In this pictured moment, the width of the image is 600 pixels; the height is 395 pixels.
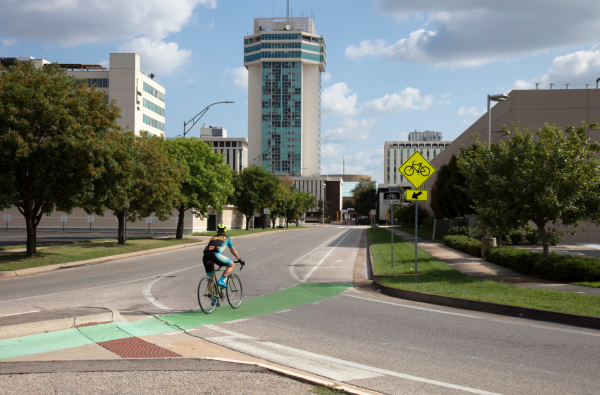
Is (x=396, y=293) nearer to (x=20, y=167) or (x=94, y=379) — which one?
(x=94, y=379)

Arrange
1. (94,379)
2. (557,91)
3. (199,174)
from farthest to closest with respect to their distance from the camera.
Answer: (199,174)
(557,91)
(94,379)

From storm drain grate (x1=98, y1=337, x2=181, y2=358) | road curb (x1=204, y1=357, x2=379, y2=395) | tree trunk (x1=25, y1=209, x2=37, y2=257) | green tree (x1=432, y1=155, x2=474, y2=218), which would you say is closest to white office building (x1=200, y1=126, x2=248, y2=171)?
green tree (x1=432, y1=155, x2=474, y2=218)

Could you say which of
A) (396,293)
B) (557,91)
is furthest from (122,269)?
(557,91)

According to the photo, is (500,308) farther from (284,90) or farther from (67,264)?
(284,90)

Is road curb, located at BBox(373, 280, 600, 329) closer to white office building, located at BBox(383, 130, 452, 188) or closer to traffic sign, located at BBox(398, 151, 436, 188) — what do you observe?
traffic sign, located at BBox(398, 151, 436, 188)

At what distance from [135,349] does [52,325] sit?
2.00 m

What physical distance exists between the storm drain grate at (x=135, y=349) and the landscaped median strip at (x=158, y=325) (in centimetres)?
29

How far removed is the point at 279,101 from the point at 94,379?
562ft

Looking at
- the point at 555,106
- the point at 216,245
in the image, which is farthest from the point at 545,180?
the point at 555,106

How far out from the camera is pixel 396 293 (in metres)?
12.5

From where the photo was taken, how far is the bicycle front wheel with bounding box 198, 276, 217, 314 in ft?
31.0

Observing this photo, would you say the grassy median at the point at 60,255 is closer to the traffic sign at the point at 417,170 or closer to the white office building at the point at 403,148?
the traffic sign at the point at 417,170

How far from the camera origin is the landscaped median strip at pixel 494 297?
29.9 feet

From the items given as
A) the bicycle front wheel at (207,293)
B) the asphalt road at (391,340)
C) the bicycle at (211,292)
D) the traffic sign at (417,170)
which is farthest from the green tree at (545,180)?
the bicycle front wheel at (207,293)
